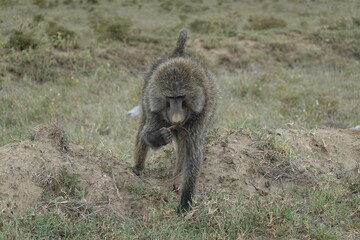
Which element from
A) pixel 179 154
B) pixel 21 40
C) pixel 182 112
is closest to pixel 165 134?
pixel 182 112

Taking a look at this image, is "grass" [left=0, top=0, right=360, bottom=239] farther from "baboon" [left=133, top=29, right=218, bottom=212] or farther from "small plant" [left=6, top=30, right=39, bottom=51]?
"baboon" [left=133, top=29, right=218, bottom=212]

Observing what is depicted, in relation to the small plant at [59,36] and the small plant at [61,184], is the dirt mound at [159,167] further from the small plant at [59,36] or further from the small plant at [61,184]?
the small plant at [59,36]

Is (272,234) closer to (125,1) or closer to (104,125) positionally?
(104,125)

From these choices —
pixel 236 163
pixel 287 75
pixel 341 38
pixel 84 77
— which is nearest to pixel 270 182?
pixel 236 163

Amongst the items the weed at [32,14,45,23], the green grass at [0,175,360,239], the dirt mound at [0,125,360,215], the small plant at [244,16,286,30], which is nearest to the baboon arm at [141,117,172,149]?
the dirt mound at [0,125,360,215]

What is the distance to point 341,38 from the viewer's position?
12.0 m

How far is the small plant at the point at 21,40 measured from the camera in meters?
8.61

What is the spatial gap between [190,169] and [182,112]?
0.48 metres

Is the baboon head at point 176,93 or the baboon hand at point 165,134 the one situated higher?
the baboon head at point 176,93

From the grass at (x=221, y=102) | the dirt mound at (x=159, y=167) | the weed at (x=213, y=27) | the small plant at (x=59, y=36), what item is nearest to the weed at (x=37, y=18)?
the grass at (x=221, y=102)

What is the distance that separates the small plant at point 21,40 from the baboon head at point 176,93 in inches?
230

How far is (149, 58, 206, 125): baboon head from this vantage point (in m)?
3.33

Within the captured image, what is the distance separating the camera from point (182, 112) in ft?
10.9

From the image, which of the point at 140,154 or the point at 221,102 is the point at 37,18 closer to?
the point at 221,102
